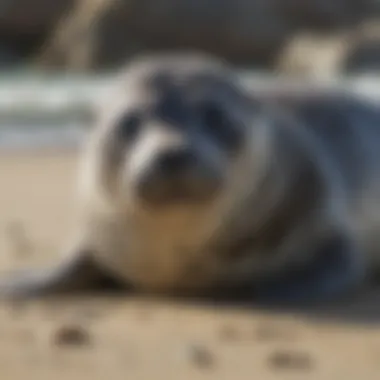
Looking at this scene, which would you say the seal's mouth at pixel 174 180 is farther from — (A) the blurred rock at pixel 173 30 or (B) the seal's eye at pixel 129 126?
(A) the blurred rock at pixel 173 30

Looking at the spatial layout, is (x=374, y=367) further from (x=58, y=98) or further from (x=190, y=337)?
(x=58, y=98)

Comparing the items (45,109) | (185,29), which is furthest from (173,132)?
(185,29)

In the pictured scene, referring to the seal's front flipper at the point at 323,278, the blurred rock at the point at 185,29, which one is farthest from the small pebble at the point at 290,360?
the blurred rock at the point at 185,29

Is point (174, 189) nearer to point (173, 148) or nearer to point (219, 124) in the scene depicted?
point (173, 148)

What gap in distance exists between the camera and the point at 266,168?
4734 millimetres

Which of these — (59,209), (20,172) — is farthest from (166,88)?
(20,172)

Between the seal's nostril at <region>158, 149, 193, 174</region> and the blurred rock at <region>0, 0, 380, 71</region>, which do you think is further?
the blurred rock at <region>0, 0, 380, 71</region>

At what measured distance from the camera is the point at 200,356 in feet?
12.0

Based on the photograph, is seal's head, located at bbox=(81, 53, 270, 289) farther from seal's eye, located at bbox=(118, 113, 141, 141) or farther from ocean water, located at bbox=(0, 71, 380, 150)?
ocean water, located at bbox=(0, 71, 380, 150)

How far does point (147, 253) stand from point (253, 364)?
0.99 m

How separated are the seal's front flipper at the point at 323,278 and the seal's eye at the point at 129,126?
66cm

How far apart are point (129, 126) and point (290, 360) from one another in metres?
1.12

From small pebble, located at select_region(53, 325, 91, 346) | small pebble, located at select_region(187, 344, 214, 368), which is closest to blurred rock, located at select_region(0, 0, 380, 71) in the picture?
small pebble, located at select_region(53, 325, 91, 346)

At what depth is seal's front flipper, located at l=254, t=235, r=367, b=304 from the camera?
4.50 meters
